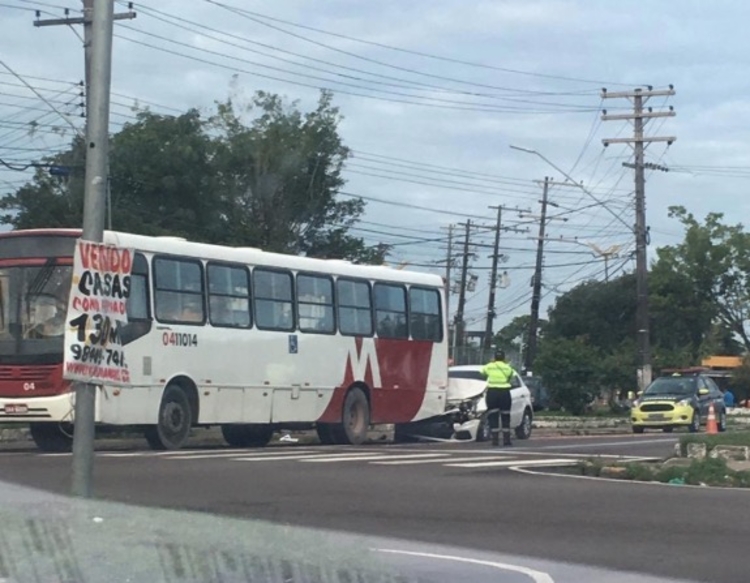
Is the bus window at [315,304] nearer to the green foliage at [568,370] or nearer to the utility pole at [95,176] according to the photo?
the utility pole at [95,176]

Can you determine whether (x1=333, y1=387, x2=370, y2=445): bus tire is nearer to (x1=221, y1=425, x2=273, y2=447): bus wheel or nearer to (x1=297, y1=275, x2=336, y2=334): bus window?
(x1=221, y1=425, x2=273, y2=447): bus wheel

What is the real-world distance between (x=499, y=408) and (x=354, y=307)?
3535 millimetres

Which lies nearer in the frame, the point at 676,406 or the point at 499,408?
the point at 499,408

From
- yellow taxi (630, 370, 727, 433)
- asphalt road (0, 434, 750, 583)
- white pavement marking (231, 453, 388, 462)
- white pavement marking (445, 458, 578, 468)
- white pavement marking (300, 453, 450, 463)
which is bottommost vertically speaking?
asphalt road (0, 434, 750, 583)

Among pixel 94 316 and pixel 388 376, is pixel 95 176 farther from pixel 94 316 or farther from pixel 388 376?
pixel 388 376

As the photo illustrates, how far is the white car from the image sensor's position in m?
31.7

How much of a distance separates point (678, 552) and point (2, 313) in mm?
14407

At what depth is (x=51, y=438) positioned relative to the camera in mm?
24859

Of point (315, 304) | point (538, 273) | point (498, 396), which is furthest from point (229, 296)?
point (538, 273)

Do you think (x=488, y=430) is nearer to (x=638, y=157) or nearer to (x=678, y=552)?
(x=678, y=552)

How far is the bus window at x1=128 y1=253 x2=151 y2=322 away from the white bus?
20 mm

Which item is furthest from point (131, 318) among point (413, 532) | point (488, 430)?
point (413, 532)

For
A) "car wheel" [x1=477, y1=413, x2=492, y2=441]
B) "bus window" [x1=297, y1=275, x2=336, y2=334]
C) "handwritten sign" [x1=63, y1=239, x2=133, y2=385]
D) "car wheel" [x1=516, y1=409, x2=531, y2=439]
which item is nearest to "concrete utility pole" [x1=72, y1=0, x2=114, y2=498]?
"handwritten sign" [x1=63, y1=239, x2=133, y2=385]

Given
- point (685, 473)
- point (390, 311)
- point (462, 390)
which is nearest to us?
point (685, 473)
